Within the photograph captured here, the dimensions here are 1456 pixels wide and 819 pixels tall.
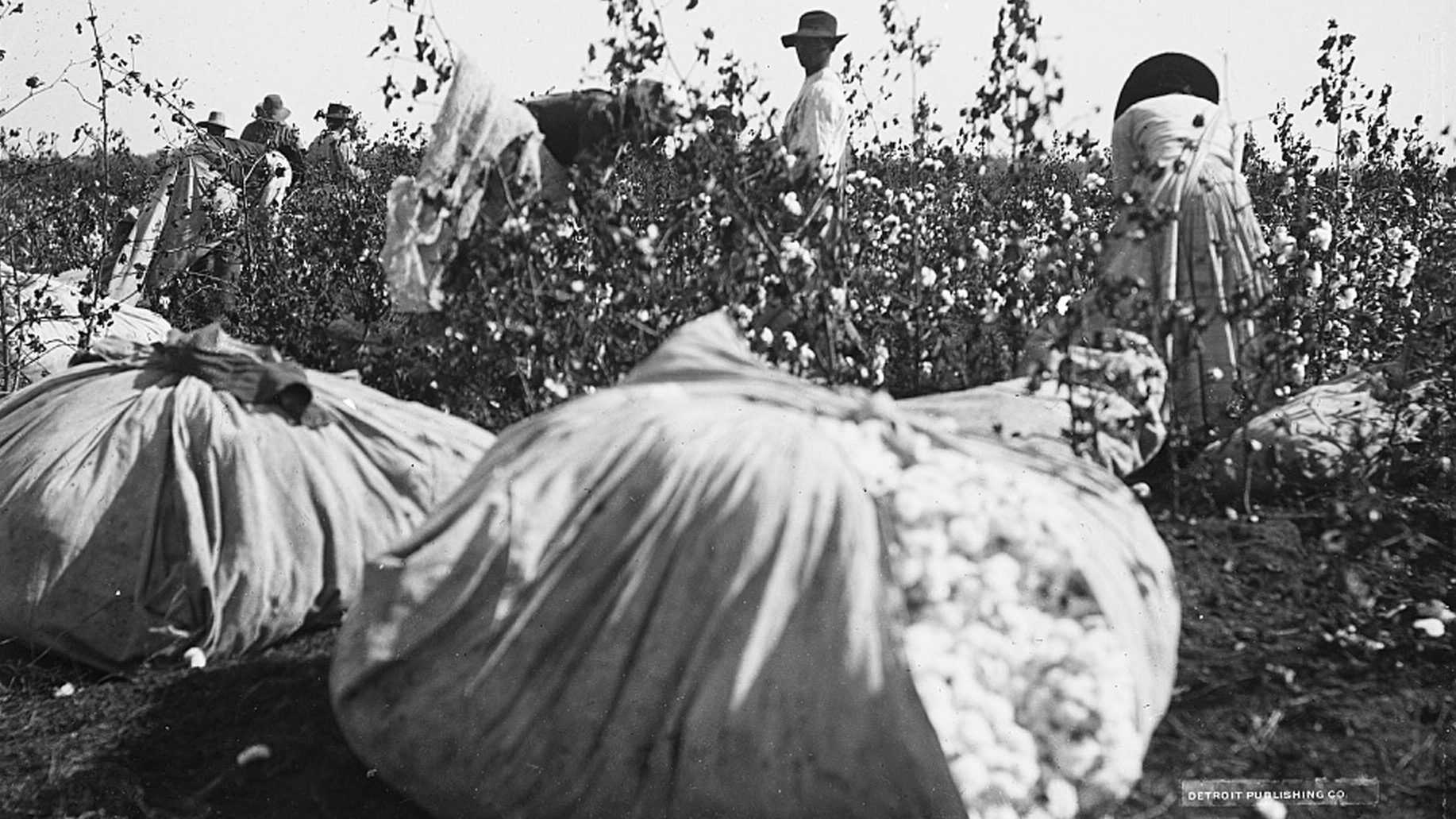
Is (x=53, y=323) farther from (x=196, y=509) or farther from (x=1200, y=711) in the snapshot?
(x=1200, y=711)

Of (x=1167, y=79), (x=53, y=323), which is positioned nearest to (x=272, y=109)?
(x=53, y=323)

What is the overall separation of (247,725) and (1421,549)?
107 inches

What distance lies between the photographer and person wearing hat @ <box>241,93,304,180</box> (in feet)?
25.6

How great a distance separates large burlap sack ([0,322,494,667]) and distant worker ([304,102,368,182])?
12.8 ft

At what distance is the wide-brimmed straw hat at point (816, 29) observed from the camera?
6098mm

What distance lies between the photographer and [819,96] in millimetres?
6020

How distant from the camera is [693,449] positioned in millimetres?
2219

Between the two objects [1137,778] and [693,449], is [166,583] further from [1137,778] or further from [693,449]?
[1137,778]

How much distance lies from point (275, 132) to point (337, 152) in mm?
363

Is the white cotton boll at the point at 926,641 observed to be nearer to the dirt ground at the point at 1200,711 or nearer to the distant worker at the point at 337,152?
the dirt ground at the point at 1200,711

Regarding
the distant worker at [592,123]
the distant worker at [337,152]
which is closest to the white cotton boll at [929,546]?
the distant worker at [592,123]

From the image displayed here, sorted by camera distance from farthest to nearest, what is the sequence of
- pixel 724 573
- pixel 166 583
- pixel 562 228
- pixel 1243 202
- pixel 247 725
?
pixel 1243 202 < pixel 562 228 < pixel 166 583 < pixel 247 725 < pixel 724 573

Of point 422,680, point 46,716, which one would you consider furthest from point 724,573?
point 46,716

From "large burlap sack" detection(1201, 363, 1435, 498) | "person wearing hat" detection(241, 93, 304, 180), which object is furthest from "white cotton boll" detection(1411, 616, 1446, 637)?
"person wearing hat" detection(241, 93, 304, 180)
